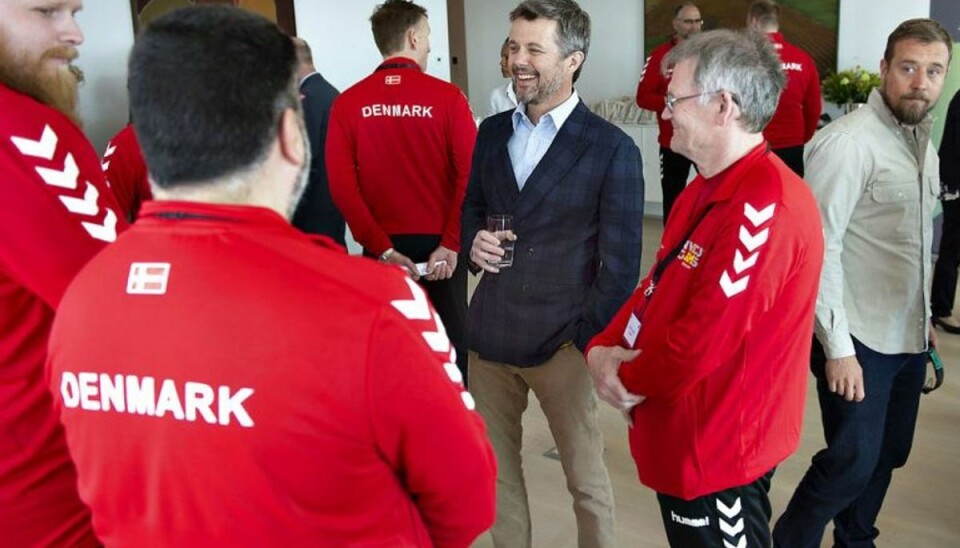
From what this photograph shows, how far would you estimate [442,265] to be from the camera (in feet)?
11.6

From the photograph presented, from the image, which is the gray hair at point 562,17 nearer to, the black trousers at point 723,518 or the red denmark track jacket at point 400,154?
the red denmark track jacket at point 400,154

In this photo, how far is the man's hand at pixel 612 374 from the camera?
1.91 m

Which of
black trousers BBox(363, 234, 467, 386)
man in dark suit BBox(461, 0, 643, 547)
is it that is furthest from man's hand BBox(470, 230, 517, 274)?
black trousers BBox(363, 234, 467, 386)

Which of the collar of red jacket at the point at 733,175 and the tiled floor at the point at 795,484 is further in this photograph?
the tiled floor at the point at 795,484

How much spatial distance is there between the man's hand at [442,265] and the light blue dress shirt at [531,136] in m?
1.09

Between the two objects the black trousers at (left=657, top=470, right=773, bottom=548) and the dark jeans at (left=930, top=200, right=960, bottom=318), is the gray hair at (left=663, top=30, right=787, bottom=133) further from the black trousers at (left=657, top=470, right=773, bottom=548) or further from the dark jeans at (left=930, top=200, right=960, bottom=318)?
the dark jeans at (left=930, top=200, right=960, bottom=318)

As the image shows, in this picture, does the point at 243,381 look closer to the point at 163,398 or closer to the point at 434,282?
the point at 163,398

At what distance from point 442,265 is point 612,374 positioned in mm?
1689

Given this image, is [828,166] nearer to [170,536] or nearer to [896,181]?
[896,181]

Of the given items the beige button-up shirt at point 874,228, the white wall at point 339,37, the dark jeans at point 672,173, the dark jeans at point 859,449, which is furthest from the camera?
the dark jeans at point 672,173

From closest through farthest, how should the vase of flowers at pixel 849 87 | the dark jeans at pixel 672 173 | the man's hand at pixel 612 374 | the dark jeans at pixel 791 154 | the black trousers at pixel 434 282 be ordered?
the man's hand at pixel 612 374 → the black trousers at pixel 434 282 → the dark jeans at pixel 791 154 → the dark jeans at pixel 672 173 → the vase of flowers at pixel 849 87

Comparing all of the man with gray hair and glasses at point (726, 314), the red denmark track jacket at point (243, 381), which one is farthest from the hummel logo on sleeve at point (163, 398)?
the man with gray hair and glasses at point (726, 314)

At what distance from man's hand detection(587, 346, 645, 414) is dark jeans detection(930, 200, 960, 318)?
156 inches

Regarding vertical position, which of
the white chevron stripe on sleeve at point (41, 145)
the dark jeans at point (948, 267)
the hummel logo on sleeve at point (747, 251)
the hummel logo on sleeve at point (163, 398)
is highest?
the white chevron stripe on sleeve at point (41, 145)
